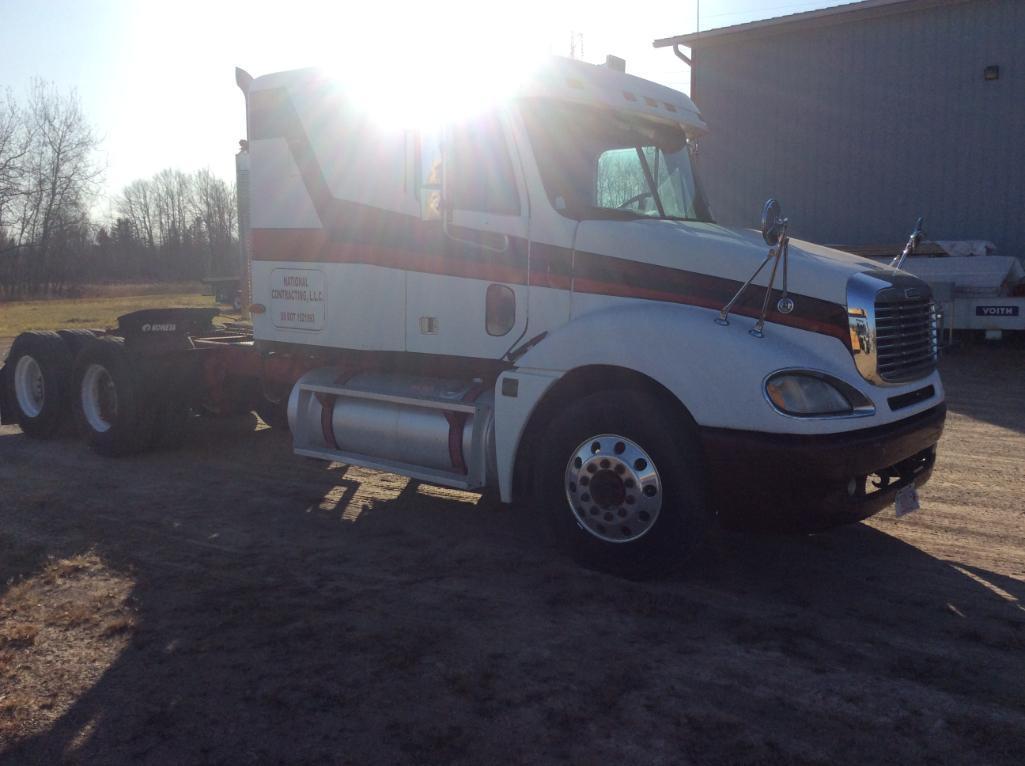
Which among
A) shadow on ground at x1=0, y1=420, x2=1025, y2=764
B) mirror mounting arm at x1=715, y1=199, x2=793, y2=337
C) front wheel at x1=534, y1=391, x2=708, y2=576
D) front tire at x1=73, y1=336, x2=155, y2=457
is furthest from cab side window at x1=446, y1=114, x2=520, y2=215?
front tire at x1=73, y1=336, x2=155, y2=457

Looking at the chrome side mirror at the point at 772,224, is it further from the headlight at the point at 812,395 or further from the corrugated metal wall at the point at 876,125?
the corrugated metal wall at the point at 876,125

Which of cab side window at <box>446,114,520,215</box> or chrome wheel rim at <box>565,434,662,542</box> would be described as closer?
chrome wheel rim at <box>565,434,662,542</box>

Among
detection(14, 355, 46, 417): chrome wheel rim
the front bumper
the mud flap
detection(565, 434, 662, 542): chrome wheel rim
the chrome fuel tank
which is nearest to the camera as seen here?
the front bumper

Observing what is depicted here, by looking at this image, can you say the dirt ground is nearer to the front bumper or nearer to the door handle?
the front bumper

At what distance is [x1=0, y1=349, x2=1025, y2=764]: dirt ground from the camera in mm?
3340

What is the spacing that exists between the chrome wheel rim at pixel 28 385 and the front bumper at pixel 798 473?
7.72 metres

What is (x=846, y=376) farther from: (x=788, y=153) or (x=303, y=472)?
(x=788, y=153)

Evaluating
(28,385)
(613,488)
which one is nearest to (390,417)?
(613,488)

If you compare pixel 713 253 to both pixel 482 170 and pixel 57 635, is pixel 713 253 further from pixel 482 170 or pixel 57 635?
pixel 57 635

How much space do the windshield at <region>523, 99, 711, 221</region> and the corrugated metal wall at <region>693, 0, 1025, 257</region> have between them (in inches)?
565

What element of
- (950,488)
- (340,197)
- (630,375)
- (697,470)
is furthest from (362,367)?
(950,488)

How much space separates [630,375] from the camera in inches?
198

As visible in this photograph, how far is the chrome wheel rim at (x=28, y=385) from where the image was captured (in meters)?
9.58

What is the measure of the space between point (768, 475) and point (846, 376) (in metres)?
0.69
